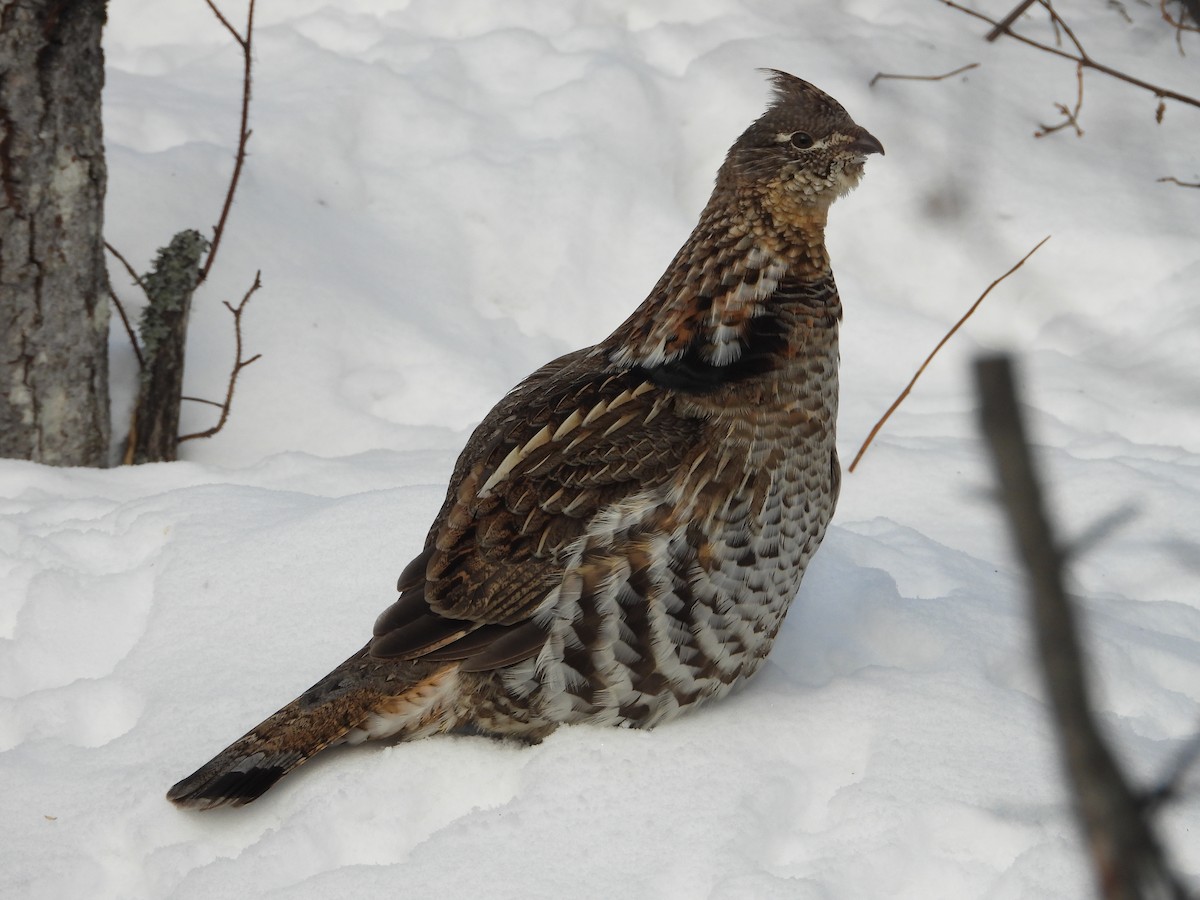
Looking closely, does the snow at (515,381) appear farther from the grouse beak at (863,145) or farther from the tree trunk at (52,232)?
the grouse beak at (863,145)

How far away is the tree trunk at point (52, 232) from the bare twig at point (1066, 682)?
3505 millimetres

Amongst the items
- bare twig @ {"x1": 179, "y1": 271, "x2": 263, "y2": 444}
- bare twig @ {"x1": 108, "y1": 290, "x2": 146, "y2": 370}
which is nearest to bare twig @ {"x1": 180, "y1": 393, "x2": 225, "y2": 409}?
bare twig @ {"x1": 179, "y1": 271, "x2": 263, "y2": 444}

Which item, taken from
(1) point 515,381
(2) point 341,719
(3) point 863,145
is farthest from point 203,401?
(3) point 863,145

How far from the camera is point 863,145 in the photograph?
9.05 ft

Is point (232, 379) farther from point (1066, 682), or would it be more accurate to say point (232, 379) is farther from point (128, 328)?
point (1066, 682)

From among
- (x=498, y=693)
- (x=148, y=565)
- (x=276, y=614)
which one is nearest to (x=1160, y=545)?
(x=498, y=693)

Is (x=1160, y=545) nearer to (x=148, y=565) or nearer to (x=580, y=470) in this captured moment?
(x=580, y=470)

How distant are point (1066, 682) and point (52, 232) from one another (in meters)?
3.58

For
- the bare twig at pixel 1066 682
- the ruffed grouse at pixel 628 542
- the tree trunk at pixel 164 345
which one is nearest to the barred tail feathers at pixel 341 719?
the ruffed grouse at pixel 628 542

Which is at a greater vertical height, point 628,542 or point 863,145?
point 863,145

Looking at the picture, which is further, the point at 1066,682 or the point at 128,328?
the point at 128,328

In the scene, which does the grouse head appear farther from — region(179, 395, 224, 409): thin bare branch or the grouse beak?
region(179, 395, 224, 409): thin bare branch

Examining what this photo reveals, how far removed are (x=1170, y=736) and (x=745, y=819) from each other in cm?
108

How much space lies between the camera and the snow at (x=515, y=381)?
2.33 m
